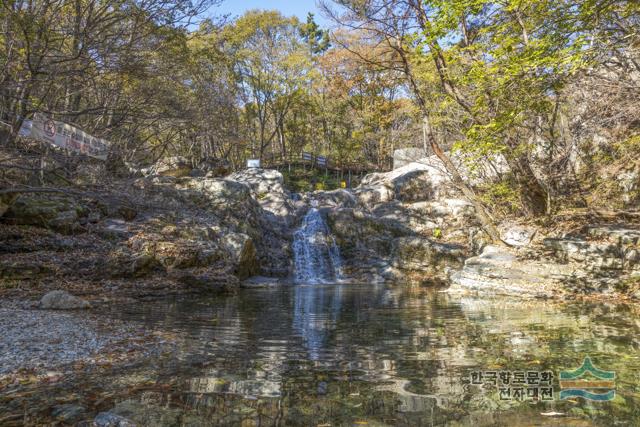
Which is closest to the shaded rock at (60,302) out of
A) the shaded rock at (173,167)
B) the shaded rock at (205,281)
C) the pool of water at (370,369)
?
the pool of water at (370,369)

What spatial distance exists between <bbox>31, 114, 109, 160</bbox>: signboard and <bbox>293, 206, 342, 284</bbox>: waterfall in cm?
1176

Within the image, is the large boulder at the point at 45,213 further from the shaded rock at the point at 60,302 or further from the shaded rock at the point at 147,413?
the shaded rock at the point at 147,413

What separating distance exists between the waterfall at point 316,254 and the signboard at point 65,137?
11.8 metres

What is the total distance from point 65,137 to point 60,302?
3.41 m

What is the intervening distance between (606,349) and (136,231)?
1254cm

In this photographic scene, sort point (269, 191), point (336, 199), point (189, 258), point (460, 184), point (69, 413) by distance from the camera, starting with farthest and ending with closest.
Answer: point (336, 199)
point (269, 191)
point (460, 184)
point (189, 258)
point (69, 413)

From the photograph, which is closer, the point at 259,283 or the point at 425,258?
the point at 259,283

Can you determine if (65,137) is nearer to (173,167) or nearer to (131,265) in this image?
(131,265)

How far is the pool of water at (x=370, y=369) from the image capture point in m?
3.30

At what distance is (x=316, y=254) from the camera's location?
2002cm

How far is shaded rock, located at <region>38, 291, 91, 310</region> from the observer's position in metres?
8.04

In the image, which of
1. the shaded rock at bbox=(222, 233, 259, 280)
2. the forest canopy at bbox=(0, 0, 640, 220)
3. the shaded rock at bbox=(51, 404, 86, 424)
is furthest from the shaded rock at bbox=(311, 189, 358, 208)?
the shaded rock at bbox=(51, 404, 86, 424)

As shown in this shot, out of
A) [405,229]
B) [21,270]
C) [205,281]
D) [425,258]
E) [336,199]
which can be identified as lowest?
[205,281]

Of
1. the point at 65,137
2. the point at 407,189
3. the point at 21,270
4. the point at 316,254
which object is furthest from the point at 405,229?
the point at 65,137
